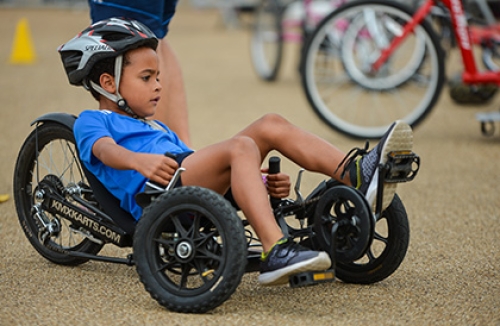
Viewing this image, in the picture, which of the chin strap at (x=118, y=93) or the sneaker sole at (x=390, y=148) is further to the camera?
the chin strap at (x=118, y=93)

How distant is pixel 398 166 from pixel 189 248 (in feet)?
2.77

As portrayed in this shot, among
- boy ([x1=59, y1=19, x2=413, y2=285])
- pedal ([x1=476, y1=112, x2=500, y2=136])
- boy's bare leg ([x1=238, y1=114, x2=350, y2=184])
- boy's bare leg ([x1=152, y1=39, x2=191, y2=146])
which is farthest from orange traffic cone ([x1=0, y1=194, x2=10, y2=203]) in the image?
pedal ([x1=476, y1=112, x2=500, y2=136])

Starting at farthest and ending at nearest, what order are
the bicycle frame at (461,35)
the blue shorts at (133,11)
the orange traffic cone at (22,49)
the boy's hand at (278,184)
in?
the orange traffic cone at (22,49) < the bicycle frame at (461,35) < the blue shorts at (133,11) < the boy's hand at (278,184)

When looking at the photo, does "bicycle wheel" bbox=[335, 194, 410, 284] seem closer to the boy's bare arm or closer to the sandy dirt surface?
the sandy dirt surface

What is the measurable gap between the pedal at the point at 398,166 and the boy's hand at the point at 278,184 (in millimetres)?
463

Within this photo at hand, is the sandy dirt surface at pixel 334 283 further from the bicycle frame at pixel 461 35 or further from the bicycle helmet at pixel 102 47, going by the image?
the bicycle helmet at pixel 102 47

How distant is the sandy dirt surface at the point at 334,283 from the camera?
3.09 meters

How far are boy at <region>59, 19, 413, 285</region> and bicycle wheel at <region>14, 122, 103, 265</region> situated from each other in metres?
0.29

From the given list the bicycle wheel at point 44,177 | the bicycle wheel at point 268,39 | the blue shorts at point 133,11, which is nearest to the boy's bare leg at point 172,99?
the blue shorts at point 133,11

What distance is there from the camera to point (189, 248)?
304cm

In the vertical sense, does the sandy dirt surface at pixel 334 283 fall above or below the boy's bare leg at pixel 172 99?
below

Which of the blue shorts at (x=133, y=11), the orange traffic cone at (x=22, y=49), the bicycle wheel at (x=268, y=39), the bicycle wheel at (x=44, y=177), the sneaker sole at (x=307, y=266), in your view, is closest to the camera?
the sneaker sole at (x=307, y=266)

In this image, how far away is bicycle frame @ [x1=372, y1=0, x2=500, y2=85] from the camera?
246 inches

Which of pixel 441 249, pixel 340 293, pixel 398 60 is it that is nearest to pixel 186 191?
pixel 340 293
